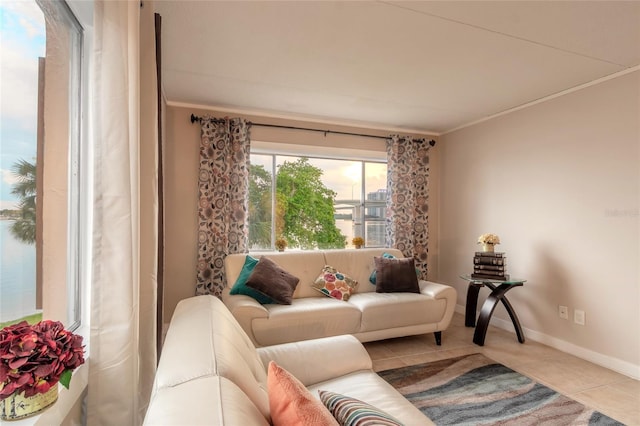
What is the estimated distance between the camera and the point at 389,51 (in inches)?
93.4

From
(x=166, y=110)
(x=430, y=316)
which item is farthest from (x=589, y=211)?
(x=166, y=110)

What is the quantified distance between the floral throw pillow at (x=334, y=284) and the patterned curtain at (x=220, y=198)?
93 centimetres

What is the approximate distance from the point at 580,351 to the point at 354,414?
3122mm

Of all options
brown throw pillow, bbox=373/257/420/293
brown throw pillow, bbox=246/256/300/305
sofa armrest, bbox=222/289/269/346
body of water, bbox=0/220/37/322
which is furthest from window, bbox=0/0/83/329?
brown throw pillow, bbox=373/257/420/293

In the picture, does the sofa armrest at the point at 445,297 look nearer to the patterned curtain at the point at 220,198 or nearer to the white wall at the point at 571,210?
the white wall at the point at 571,210

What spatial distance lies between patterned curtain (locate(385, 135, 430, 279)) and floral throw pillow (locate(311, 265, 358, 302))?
118 cm

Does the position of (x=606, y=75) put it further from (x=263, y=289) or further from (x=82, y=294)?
(x=82, y=294)

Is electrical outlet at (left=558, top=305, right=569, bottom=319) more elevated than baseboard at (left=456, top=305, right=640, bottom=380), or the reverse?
electrical outlet at (left=558, top=305, right=569, bottom=319)

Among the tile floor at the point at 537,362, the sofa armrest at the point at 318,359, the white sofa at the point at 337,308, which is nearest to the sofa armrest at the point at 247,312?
the white sofa at the point at 337,308

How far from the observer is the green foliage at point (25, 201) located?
117 centimetres

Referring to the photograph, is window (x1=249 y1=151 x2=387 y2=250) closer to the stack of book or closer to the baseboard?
the stack of book

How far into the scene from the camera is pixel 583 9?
1876mm

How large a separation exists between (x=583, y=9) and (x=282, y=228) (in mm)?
3232

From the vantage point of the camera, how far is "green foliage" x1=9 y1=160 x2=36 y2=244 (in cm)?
117
